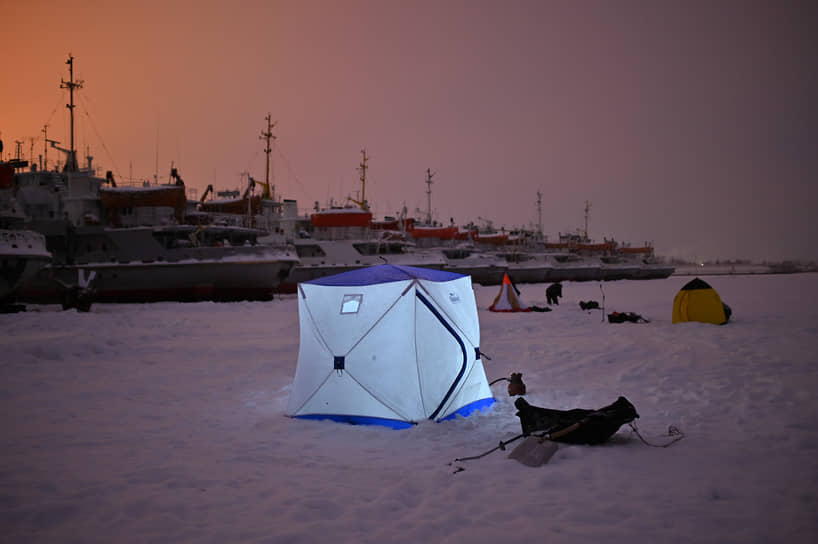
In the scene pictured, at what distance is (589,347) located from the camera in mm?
11680

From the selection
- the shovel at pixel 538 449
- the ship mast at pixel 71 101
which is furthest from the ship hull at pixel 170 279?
the shovel at pixel 538 449

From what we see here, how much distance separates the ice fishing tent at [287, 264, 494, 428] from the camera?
639cm

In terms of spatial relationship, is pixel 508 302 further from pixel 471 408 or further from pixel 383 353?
pixel 383 353

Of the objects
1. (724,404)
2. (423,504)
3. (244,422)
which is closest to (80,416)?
(244,422)

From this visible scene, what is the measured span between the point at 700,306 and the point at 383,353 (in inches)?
493

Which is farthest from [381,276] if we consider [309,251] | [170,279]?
[309,251]

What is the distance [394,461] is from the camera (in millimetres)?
5078

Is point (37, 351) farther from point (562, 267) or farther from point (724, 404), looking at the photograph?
point (562, 267)

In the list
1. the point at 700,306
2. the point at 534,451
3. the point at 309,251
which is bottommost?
the point at 534,451

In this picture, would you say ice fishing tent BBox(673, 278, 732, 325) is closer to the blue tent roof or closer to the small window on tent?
the blue tent roof

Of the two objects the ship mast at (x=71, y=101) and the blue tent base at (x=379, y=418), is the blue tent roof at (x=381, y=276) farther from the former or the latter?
the ship mast at (x=71, y=101)

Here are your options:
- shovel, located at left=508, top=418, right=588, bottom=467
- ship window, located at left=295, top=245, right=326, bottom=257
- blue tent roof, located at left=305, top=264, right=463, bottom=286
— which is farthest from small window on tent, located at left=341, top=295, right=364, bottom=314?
ship window, located at left=295, top=245, right=326, bottom=257

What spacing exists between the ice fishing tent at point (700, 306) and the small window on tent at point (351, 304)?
12.4 m

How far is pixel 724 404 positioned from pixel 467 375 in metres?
3.57
